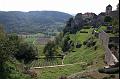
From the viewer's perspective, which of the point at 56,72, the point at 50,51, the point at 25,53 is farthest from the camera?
the point at 50,51

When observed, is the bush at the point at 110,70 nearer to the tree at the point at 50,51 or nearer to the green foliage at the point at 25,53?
the green foliage at the point at 25,53

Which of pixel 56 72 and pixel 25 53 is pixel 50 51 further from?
pixel 56 72

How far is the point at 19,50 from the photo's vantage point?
65.8 m

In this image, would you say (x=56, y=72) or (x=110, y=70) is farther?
(x=56, y=72)

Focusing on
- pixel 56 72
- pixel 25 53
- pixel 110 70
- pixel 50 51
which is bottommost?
pixel 50 51

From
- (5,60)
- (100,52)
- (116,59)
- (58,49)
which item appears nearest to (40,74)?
(5,60)

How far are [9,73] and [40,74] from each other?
14.6 feet

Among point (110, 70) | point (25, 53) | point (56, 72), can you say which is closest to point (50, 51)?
point (25, 53)

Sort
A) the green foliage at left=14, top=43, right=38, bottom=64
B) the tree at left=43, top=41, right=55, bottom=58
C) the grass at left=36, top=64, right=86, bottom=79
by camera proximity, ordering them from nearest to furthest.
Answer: the grass at left=36, top=64, right=86, bottom=79 → the green foliage at left=14, top=43, right=38, bottom=64 → the tree at left=43, top=41, right=55, bottom=58

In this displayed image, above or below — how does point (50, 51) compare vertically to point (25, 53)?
below

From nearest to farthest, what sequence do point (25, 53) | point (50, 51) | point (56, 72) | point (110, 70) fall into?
1. point (110, 70)
2. point (56, 72)
3. point (25, 53)
4. point (50, 51)

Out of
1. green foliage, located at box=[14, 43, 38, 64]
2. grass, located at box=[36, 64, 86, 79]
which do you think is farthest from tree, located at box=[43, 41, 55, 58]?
grass, located at box=[36, 64, 86, 79]

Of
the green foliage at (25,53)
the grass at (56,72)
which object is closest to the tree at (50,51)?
the green foliage at (25,53)

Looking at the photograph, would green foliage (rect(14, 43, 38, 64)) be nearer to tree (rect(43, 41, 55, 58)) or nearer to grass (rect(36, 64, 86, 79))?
tree (rect(43, 41, 55, 58))
